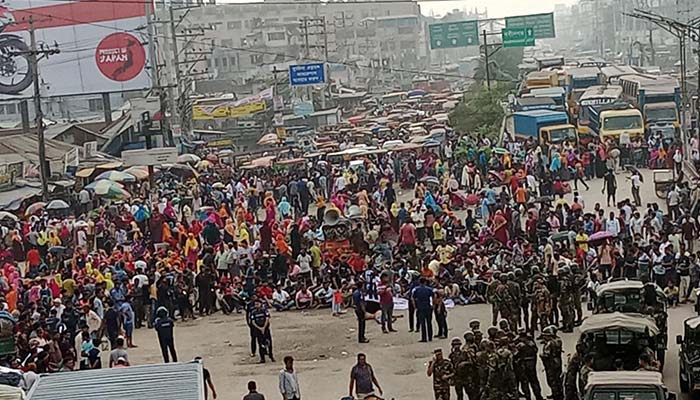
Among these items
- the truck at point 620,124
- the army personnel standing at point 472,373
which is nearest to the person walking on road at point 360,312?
the army personnel standing at point 472,373

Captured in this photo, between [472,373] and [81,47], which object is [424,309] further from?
[81,47]

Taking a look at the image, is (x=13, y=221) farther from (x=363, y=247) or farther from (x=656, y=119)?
(x=656, y=119)

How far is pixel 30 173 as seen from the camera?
34.8 metres

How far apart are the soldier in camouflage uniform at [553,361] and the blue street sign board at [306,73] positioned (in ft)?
128

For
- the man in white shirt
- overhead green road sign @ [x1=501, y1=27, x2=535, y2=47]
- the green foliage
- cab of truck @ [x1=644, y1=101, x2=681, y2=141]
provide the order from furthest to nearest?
overhead green road sign @ [x1=501, y1=27, x2=535, y2=47]
the green foliage
cab of truck @ [x1=644, y1=101, x2=681, y2=141]
the man in white shirt

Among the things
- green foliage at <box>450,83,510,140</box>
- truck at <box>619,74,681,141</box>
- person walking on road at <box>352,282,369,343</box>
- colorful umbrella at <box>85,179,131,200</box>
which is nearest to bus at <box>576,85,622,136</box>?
truck at <box>619,74,681,141</box>

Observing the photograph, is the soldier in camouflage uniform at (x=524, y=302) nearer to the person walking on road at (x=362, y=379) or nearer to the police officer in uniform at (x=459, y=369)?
the police officer in uniform at (x=459, y=369)

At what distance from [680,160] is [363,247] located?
11337 mm

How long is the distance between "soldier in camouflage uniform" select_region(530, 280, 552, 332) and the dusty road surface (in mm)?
446

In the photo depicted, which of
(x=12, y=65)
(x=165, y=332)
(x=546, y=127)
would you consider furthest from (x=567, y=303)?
(x=12, y=65)

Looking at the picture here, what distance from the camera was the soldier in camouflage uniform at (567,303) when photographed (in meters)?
16.7

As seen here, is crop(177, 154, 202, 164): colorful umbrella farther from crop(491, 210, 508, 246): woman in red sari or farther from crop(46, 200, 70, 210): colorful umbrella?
crop(491, 210, 508, 246): woman in red sari

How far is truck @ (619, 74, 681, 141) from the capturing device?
40537 mm

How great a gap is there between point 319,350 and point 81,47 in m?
32.3
